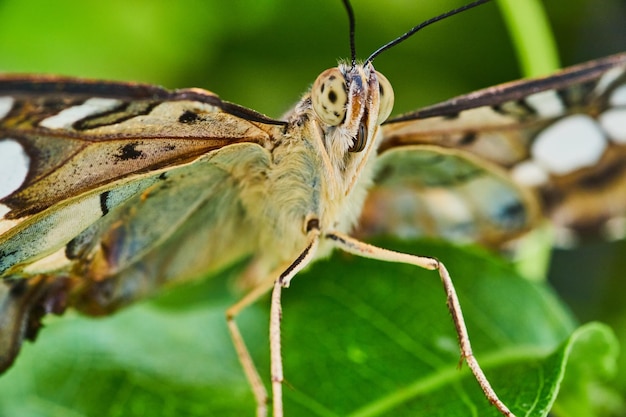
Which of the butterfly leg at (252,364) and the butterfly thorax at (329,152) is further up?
the butterfly thorax at (329,152)

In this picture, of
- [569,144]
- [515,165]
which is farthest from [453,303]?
[569,144]

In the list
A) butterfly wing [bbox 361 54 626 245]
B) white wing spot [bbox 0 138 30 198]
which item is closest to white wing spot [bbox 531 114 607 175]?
butterfly wing [bbox 361 54 626 245]

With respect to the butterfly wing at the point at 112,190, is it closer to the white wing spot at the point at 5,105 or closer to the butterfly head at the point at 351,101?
the white wing spot at the point at 5,105

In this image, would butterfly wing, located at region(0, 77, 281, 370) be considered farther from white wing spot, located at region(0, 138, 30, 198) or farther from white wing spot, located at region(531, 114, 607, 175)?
white wing spot, located at region(531, 114, 607, 175)

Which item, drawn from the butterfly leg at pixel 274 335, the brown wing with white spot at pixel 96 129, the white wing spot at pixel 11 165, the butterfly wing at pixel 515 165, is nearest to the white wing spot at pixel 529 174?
the butterfly wing at pixel 515 165

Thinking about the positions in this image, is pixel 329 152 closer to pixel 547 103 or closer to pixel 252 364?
pixel 252 364

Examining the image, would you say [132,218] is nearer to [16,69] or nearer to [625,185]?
[16,69]
